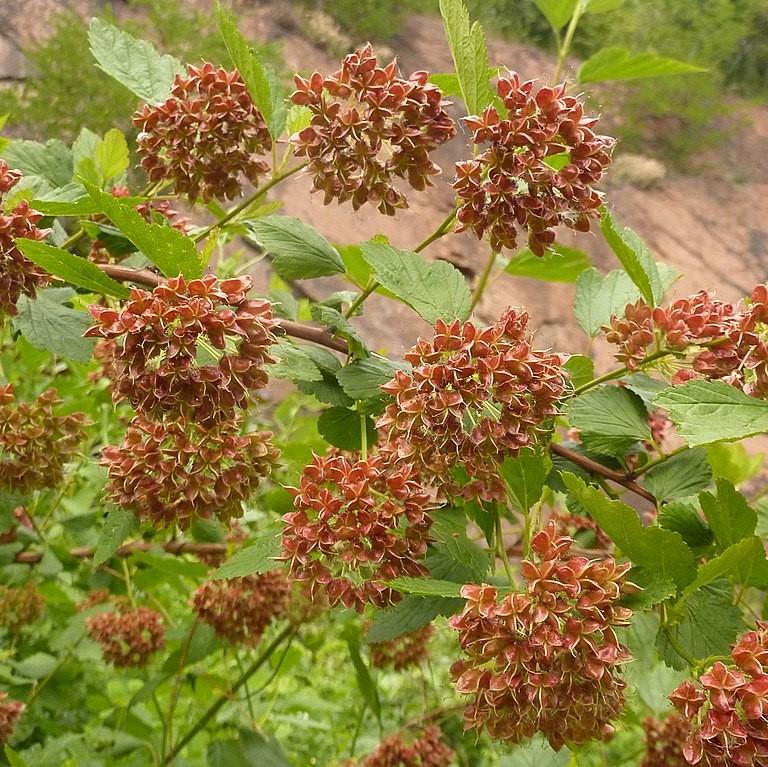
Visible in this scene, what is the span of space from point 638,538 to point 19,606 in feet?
3.10

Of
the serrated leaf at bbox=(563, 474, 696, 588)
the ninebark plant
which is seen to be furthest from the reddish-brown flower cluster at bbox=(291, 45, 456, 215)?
the serrated leaf at bbox=(563, 474, 696, 588)

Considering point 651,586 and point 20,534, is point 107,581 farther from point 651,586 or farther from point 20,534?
point 651,586

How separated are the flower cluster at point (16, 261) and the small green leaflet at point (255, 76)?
163mm

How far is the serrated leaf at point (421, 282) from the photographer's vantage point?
57cm

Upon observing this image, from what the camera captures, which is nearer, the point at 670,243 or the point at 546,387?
the point at 546,387

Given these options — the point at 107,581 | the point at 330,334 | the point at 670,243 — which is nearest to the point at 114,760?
the point at 107,581

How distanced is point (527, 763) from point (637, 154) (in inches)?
254

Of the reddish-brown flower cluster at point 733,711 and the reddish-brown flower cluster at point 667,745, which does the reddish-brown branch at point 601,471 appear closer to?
the reddish-brown flower cluster at point 733,711

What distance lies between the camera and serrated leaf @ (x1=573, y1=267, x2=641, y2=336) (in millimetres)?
733

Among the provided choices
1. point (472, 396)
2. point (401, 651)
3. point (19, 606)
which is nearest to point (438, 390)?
point (472, 396)

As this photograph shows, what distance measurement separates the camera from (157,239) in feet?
1.55

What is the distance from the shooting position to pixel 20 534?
108cm

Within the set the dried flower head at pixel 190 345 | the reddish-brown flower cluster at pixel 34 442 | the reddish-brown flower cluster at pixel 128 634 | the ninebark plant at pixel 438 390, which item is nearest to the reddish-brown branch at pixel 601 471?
the ninebark plant at pixel 438 390

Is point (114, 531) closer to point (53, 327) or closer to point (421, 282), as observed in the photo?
point (53, 327)
